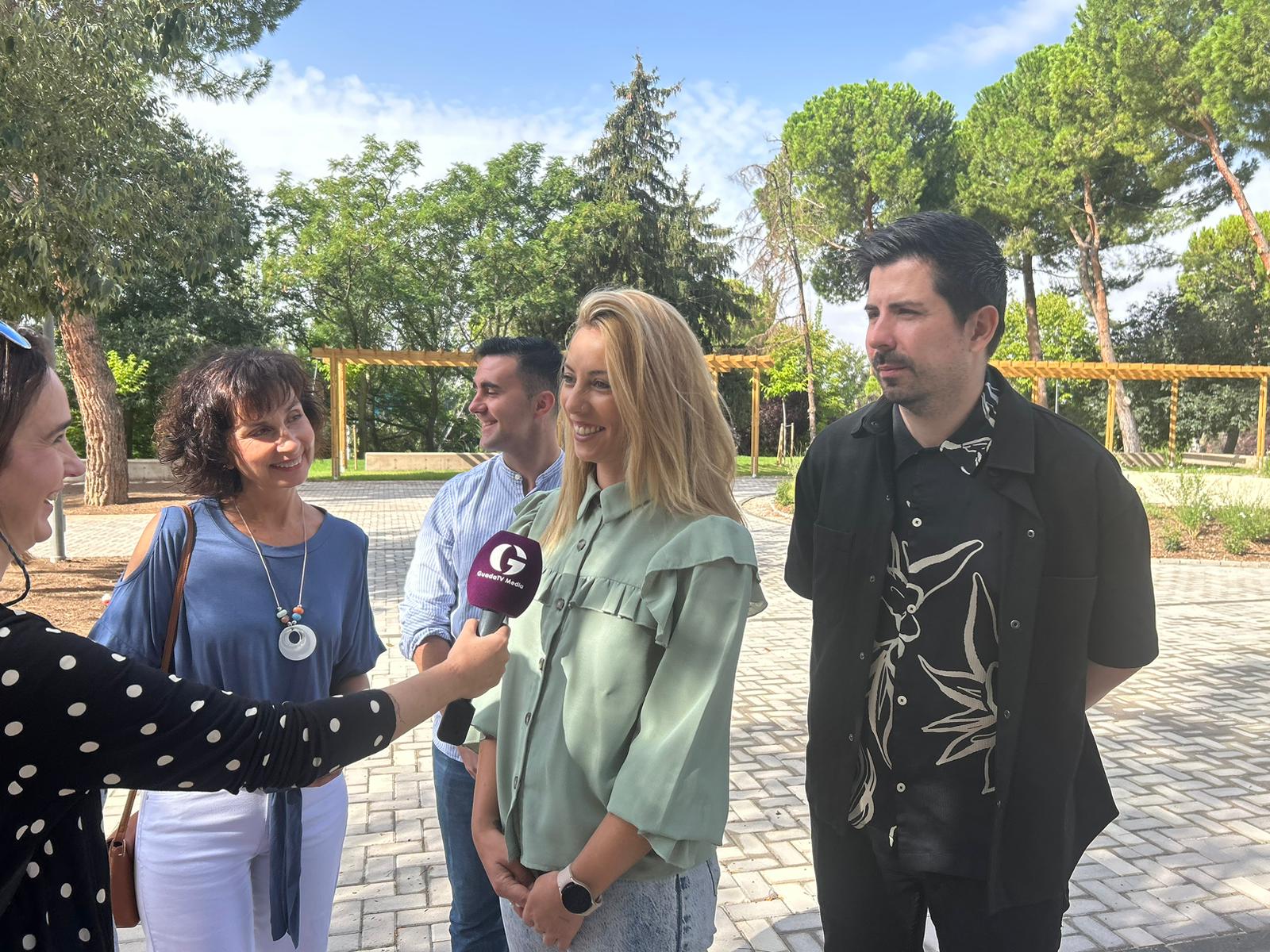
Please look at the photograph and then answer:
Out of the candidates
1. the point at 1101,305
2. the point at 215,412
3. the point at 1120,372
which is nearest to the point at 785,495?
the point at 1120,372

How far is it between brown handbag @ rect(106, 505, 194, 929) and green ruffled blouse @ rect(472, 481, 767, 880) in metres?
0.91

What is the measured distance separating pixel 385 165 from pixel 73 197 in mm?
23356

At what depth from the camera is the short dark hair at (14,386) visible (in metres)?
1.40

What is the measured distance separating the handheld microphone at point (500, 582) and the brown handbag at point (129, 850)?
84 centimetres

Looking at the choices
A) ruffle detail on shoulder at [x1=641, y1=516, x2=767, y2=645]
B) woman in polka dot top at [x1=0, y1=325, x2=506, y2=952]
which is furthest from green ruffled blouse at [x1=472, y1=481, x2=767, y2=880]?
woman in polka dot top at [x1=0, y1=325, x2=506, y2=952]

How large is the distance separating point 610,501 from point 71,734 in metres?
1.06

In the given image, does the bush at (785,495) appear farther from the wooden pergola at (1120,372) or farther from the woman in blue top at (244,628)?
the woman in blue top at (244,628)

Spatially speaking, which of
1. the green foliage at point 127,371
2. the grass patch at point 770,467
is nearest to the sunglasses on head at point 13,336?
the grass patch at point 770,467

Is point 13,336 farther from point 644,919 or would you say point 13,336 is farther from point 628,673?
point 644,919

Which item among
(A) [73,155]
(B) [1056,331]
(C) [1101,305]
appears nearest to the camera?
(A) [73,155]

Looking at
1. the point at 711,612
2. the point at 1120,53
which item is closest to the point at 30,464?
the point at 711,612

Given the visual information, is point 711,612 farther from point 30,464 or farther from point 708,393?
point 30,464

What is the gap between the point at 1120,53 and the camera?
26.2 m

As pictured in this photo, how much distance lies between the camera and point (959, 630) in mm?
2172
